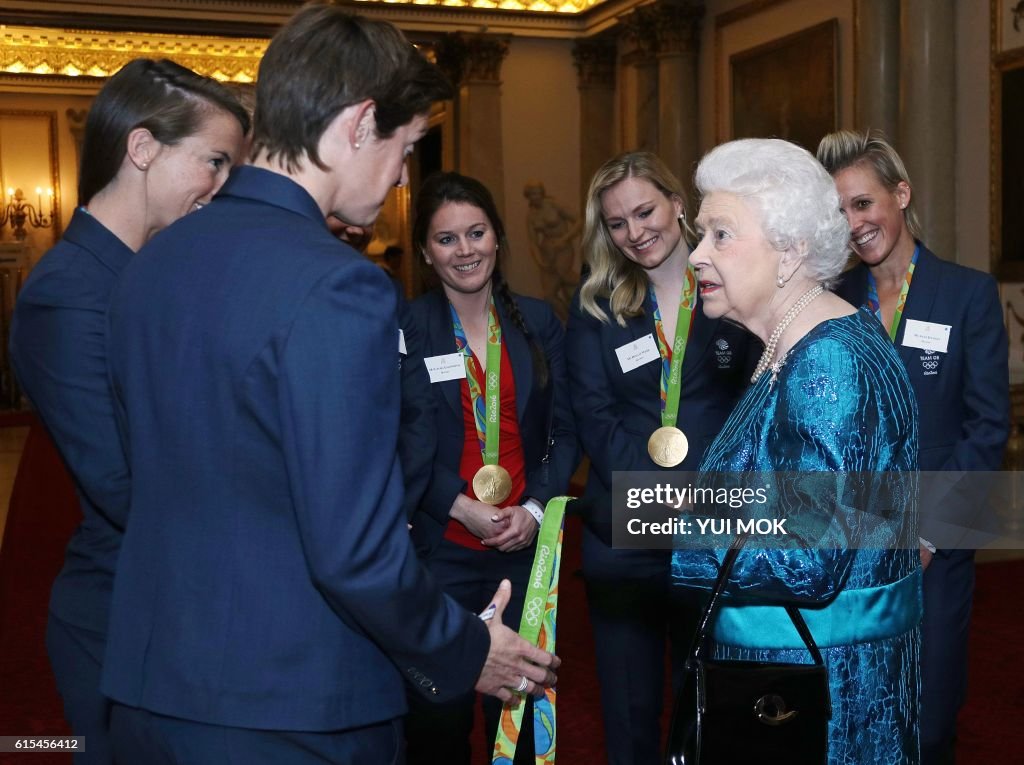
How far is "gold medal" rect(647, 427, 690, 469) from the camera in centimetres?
295

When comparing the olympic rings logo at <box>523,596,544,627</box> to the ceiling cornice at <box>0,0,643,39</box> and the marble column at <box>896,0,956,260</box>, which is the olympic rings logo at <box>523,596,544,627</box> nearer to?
the marble column at <box>896,0,956,260</box>

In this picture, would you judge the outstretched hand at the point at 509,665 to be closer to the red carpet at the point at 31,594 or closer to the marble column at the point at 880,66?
the red carpet at the point at 31,594

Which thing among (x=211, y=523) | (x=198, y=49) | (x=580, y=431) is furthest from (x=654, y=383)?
(x=198, y=49)

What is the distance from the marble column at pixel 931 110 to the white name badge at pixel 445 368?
703 cm

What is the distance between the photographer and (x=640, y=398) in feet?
10.0

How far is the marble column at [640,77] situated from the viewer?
13688mm

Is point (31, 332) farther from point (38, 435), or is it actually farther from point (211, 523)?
point (38, 435)

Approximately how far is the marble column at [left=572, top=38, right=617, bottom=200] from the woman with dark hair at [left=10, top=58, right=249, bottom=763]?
1335cm

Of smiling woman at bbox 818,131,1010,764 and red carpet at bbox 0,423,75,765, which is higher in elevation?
smiling woman at bbox 818,131,1010,764

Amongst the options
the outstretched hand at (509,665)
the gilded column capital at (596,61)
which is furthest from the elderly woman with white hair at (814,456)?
the gilded column capital at (596,61)

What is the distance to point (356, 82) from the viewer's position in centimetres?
150

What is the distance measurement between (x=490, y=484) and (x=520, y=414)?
223 millimetres

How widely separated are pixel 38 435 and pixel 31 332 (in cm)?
1338

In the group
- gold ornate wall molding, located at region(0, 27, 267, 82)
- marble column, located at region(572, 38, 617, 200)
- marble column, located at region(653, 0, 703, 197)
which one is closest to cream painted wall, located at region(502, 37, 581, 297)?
marble column, located at region(572, 38, 617, 200)
